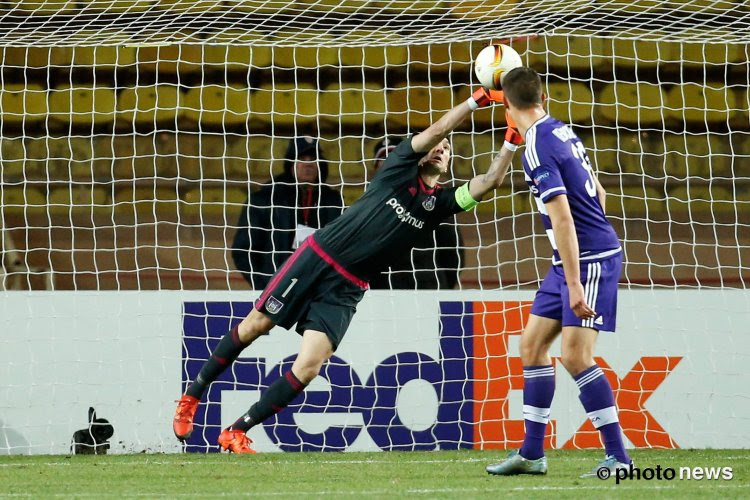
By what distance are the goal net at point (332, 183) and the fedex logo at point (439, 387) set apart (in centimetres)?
1

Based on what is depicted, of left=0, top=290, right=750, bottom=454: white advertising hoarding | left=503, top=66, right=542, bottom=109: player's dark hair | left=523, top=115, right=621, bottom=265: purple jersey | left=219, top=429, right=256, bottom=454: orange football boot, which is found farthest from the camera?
left=0, top=290, right=750, bottom=454: white advertising hoarding

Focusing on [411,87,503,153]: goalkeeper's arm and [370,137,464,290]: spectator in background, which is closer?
[411,87,503,153]: goalkeeper's arm

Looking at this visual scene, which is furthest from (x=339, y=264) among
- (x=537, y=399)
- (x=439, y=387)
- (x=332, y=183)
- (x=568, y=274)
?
(x=332, y=183)

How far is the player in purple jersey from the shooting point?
14.9 ft

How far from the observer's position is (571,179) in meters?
4.68

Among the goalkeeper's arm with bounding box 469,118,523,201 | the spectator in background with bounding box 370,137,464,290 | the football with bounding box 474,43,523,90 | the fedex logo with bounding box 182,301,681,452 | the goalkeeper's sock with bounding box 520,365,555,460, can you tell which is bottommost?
the fedex logo with bounding box 182,301,681,452

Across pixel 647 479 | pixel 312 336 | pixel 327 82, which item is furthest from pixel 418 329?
pixel 327 82

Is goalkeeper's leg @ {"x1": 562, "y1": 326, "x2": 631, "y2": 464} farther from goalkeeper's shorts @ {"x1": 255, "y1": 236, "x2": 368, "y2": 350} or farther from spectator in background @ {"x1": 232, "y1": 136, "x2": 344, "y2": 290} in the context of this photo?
spectator in background @ {"x1": 232, "y1": 136, "x2": 344, "y2": 290}

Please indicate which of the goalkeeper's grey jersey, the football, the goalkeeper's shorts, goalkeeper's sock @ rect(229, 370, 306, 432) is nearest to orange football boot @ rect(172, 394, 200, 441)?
goalkeeper's sock @ rect(229, 370, 306, 432)

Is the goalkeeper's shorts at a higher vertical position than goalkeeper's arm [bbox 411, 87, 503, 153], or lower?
lower

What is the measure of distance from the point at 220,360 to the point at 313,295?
0.57 m

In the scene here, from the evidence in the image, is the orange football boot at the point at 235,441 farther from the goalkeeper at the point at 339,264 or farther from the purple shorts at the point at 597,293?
the purple shorts at the point at 597,293

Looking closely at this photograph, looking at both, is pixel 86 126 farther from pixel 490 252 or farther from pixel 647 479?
pixel 647 479

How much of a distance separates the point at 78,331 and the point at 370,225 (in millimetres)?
1997
